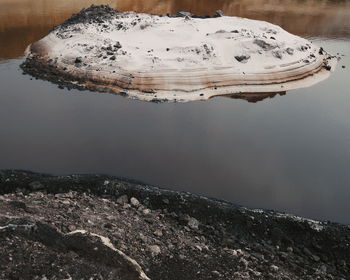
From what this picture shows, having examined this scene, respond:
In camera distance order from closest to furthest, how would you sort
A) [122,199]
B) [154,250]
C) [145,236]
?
[154,250], [145,236], [122,199]

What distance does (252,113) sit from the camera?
21750 millimetres

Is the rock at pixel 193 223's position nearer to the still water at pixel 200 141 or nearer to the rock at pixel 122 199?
the still water at pixel 200 141

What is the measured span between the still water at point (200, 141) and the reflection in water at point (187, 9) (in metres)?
4.58

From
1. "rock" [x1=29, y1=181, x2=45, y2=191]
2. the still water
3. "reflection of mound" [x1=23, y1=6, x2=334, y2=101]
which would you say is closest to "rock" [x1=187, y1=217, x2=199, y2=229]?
the still water

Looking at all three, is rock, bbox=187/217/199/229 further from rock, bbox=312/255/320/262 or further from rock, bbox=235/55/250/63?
rock, bbox=235/55/250/63

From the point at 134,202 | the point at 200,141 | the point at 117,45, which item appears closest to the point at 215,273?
the point at 134,202

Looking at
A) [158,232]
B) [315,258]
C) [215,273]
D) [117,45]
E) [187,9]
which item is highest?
[117,45]

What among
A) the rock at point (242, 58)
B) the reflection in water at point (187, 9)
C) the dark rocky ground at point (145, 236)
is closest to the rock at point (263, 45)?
the rock at point (242, 58)

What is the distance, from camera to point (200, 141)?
17.9m

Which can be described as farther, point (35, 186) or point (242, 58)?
point (242, 58)

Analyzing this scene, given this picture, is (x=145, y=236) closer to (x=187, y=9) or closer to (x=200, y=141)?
(x=200, y=141)

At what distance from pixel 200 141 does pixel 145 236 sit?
703cm

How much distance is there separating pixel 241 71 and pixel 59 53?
11.6m

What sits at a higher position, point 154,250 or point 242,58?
point 242,58
